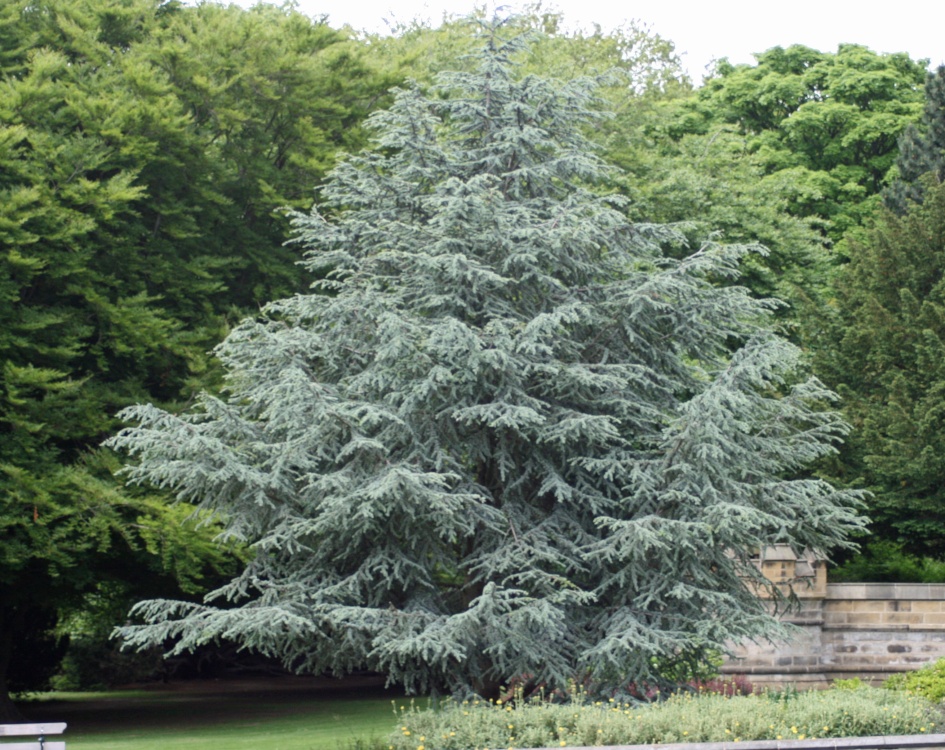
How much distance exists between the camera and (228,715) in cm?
2361

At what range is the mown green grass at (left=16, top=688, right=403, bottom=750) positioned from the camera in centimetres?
1789

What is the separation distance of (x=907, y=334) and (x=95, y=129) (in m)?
15.2

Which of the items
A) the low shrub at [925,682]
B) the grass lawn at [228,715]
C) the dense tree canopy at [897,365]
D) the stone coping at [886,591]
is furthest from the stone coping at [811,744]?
the dense tree canopy at [897,365]

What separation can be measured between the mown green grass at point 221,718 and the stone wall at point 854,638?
6.65 metres

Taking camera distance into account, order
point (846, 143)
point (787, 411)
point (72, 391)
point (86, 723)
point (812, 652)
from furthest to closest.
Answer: point (846, 143) < point (86, 723) < point (812, 652) < point (72, 391) < point (787, 411)

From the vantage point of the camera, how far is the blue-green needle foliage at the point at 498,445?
13.3 m

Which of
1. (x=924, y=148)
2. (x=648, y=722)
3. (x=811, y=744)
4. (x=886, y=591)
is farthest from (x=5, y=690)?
(x=924, y=148)

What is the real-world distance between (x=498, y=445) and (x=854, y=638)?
9741mm

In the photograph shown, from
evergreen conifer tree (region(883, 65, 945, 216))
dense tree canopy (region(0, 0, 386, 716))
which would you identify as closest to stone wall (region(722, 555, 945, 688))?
dense tree canopy (region(0, 0, 386, 716))

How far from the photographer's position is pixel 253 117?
2384 centimetres

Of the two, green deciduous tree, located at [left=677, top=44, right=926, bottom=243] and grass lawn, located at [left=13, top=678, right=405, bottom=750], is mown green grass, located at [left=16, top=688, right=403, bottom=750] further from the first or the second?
green deciduous tree, located at [left=677, top=44, right=926, bottom=243]

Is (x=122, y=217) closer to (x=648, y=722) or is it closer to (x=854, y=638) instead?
(x=648, y=722)

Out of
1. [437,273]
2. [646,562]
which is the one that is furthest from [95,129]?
[646,562]

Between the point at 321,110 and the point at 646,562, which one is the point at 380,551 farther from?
the point at 321,110
